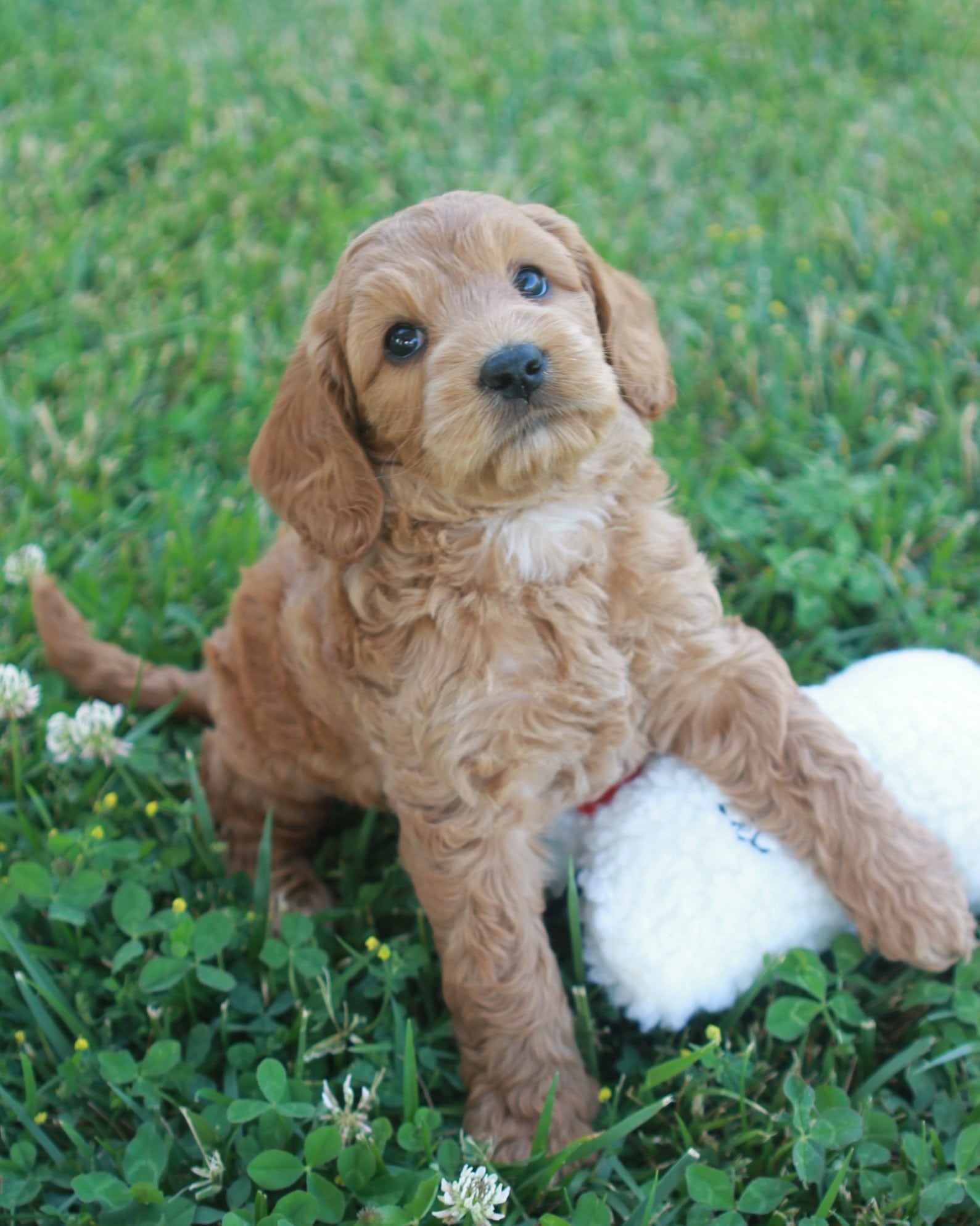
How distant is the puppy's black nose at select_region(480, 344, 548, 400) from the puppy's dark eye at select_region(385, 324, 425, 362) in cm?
27

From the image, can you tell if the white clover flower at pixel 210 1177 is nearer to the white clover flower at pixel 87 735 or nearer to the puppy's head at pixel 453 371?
the white clover flower at pixel 87 735

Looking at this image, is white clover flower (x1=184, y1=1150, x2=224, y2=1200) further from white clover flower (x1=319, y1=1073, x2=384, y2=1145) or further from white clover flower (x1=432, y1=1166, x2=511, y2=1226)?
white clover flower (x1=432, y1=1166, x2=511, y2=1226)

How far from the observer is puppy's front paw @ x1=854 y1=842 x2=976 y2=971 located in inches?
98.5

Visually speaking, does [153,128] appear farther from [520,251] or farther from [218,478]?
[520,251]

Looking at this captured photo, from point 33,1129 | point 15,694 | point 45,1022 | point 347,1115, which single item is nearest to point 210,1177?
point 347,1115

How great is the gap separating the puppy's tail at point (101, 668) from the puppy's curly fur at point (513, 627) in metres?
0.86

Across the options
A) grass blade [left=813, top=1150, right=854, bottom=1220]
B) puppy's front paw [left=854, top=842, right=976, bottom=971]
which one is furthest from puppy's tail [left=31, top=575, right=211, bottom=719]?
grass blade [left=813, top=1150, right=854, bottom=1220]

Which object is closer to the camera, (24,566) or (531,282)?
(531,282)

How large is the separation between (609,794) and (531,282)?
1289mm

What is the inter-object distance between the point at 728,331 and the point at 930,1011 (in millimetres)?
2776

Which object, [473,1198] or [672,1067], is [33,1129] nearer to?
[473,1198]

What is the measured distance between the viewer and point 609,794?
2.78 metres

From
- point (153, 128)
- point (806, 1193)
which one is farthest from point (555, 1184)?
point (153, 128)

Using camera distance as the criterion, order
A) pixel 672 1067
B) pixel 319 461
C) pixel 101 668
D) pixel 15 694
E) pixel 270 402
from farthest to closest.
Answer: pixel 270 402
pixel 101 668
pixel 15 694
pixel 319 461
pixel 672 1067
